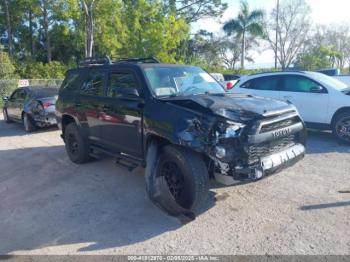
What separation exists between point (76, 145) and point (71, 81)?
4.34 ft

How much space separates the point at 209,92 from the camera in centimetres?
501

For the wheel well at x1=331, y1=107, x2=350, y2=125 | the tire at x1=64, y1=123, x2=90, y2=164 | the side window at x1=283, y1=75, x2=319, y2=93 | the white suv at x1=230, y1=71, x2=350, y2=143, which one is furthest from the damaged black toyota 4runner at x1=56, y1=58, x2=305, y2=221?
the side window at x1=283, y1=75, x2=319, y2=93

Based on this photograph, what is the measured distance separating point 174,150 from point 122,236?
3.84ft

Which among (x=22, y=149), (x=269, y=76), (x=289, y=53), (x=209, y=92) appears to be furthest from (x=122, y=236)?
(x=289, y=53)

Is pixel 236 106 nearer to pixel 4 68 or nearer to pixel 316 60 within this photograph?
pixel 4 68

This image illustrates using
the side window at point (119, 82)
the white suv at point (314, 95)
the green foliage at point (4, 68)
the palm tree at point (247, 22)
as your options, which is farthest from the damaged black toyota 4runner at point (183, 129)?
the palm tree at point (247, 22)

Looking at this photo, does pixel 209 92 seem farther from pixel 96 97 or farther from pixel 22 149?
pixel 22 149

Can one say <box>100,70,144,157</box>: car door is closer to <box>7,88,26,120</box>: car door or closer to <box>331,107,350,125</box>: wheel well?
<box>331,107,350,125</box>: wheel well

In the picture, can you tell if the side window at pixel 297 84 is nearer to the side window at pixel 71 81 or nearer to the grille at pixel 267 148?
the grille at pixel 267 148

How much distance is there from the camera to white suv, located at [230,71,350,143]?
7297 millimetres

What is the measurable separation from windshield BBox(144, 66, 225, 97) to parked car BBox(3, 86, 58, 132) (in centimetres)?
594

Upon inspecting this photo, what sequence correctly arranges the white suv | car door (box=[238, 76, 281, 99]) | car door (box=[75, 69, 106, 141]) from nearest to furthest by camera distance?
car door (box=[75, 69, 106, 141]) → the white suv → car door (box=[238, 76, 281, 99])

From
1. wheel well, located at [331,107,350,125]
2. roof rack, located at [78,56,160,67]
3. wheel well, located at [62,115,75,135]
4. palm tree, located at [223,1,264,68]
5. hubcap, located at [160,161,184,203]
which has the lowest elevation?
hubcap, located at [160,161,184,203]

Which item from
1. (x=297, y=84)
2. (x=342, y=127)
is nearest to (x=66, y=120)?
(x=297, y=84)
